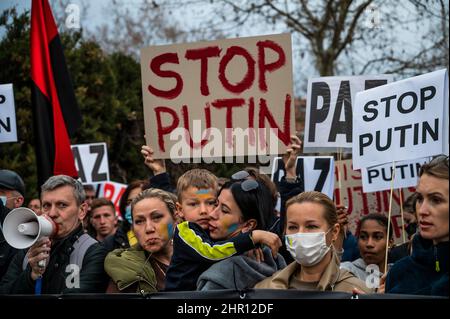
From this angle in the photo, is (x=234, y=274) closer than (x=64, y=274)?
Yes

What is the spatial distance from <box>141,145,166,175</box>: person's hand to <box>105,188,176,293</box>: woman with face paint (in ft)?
2.90

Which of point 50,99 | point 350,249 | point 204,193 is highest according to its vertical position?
point 50,99

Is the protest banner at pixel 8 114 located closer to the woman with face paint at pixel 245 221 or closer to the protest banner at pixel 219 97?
the protest banner at pixel 219 97

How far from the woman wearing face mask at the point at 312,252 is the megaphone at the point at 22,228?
1340 millimetres

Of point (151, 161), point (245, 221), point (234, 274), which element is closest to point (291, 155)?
point (151, 161)

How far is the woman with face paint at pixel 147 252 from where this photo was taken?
5246 mm

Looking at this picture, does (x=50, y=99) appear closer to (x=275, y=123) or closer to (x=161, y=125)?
(x=161, y=125)

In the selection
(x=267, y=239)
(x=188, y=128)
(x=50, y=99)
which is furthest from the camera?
(x=50, y=99)

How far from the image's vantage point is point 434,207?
402 centimetres

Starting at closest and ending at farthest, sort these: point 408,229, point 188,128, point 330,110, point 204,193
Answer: point 204,193, point 188,128, point 408,229, point 330,110

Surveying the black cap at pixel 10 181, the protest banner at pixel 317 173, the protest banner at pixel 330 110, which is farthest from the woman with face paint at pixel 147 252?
the protest banner at pixel 317 173

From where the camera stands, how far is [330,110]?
7.73 m

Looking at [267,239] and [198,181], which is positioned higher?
[198,181]

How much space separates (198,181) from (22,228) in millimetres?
1127
